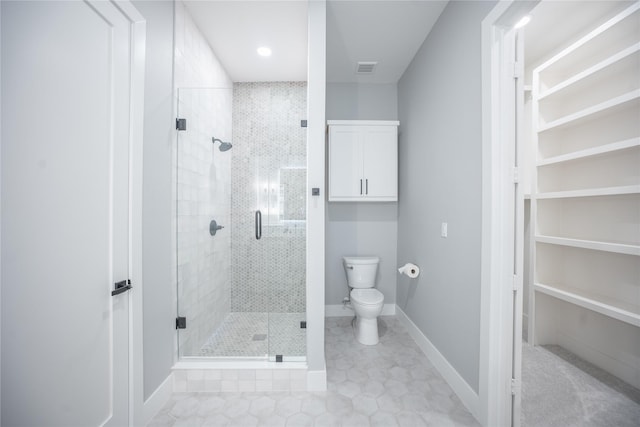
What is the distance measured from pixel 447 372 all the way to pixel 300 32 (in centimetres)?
287

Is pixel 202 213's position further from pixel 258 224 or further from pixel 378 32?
pixel 378 32

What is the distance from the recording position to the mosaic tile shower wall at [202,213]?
1.86m

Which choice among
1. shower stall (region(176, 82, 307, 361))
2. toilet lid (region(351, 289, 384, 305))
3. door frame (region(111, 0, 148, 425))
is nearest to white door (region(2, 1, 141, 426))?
door frame (region(111, 0, 148, 425))

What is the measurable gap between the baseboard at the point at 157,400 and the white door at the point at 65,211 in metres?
0.16

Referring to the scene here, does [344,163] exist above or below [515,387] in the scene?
above

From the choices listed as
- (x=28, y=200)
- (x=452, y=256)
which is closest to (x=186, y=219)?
(x=28, y=200)

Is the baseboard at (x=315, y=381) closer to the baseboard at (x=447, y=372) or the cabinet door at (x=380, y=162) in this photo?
the baseboard at (x=447, y=372)

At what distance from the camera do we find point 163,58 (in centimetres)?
163

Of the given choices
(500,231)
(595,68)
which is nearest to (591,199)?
(595,68)

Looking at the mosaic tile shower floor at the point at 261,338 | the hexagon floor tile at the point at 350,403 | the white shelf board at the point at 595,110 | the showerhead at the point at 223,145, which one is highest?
the white shelf board at the point at 595,110

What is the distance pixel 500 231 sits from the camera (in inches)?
53.4

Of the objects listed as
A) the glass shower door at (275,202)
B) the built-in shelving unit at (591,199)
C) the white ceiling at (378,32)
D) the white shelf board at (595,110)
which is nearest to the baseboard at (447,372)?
the built-in shelving unit at (591,199)

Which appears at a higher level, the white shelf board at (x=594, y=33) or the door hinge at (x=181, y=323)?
the white shelf board at (x=594, y=33)

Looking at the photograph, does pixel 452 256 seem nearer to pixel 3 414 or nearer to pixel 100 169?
pixel 100 169
